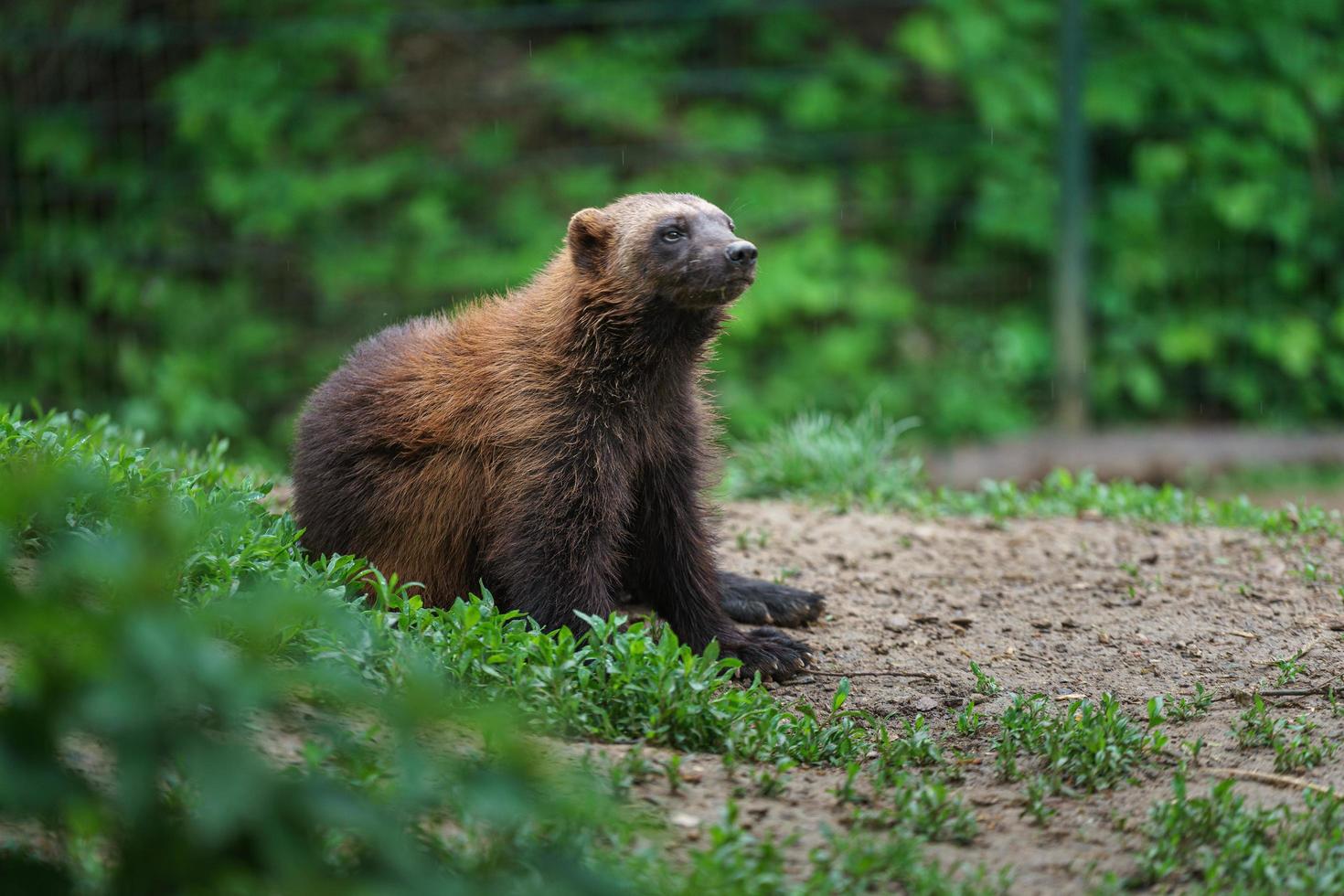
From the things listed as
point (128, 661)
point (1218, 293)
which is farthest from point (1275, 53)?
point (128, 661)

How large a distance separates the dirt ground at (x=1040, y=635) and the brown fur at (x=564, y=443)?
529 mm

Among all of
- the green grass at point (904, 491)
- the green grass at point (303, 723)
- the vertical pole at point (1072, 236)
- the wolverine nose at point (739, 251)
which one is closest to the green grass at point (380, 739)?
the green grass at point (303, 723)

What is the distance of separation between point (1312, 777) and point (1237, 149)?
695 centimetres

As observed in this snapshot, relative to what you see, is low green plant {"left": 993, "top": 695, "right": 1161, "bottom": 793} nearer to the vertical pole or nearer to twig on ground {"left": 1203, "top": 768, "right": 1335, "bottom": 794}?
twig on ground {"left": 1203, "top": 768, "right": 1335, "bottom": 794}

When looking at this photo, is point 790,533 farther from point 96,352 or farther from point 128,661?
point 96,352

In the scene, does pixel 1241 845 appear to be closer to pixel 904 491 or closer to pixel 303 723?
pixel 303 723

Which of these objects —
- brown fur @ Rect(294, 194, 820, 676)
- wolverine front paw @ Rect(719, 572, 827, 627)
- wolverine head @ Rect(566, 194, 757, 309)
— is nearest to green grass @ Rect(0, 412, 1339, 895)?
brown fur @ Rect(294, 194, 820, 676)

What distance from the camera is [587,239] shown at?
420cm

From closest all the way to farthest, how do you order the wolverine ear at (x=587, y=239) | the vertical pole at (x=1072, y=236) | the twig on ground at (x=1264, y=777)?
the twig on ground at (x=1264, y=777) < the wolverine ear at (x=587, y=239) < the vertical pole at (x=1072, y=236)

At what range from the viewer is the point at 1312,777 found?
316cm

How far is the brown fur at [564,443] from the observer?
382 centimetres

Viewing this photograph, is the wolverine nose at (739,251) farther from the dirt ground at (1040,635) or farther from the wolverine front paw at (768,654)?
the dirt ground at (1040,635)

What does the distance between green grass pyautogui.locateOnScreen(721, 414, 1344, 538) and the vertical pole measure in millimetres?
2044

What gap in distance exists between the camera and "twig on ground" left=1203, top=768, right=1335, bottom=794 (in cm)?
310
